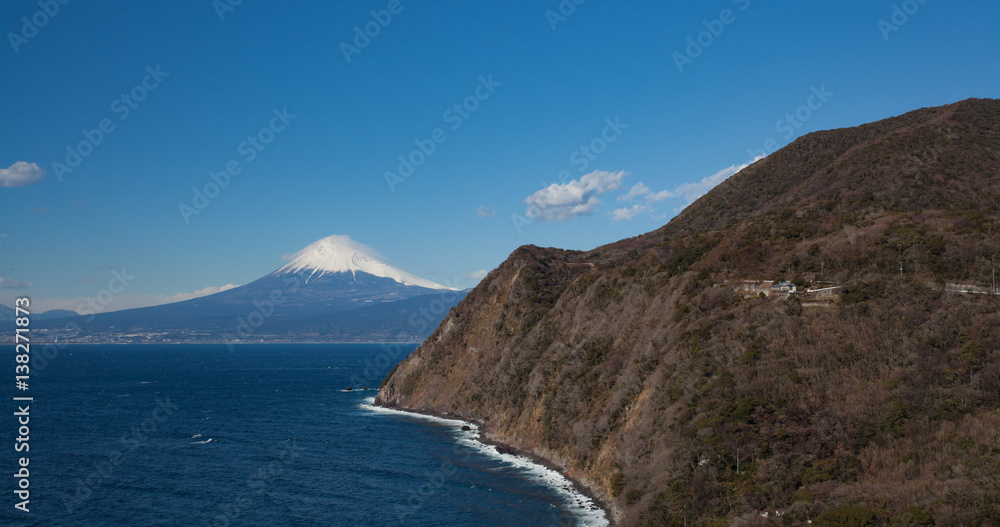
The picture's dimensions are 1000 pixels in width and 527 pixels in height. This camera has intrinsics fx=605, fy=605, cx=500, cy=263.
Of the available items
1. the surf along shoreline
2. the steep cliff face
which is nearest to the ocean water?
the surf along shoreline

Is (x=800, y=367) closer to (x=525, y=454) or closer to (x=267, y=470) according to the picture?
(x=525, y=454)

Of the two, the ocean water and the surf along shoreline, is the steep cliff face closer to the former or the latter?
the surf along shoreline

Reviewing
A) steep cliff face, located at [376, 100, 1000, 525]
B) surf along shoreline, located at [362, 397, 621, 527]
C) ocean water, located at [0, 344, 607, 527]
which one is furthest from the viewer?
ocean water, located at [0, 344, 607, 527]

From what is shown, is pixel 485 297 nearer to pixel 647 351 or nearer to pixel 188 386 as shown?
pixel 647 351

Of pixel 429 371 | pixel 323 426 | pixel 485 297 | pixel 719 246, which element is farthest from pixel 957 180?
pixel 323 426

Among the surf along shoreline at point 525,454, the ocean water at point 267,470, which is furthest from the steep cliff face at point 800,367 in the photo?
the ocean water at point 267,470

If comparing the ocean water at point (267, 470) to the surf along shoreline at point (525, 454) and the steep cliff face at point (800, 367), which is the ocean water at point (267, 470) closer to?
the surf along shoreline at point (525, 454)
